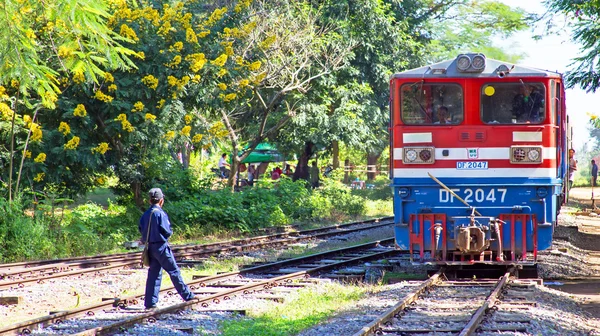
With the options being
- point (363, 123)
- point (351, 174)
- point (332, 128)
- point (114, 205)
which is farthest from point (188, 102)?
point (351, 174)

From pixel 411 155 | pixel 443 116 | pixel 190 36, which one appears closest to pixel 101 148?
pixel 190 36

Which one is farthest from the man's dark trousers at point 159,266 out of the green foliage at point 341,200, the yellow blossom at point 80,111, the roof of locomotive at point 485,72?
the green foliage at point 341,200

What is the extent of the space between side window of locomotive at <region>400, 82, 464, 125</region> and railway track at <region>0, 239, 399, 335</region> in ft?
9.57

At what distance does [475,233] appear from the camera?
1148 centimetres

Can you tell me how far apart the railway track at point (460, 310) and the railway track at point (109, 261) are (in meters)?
5.58

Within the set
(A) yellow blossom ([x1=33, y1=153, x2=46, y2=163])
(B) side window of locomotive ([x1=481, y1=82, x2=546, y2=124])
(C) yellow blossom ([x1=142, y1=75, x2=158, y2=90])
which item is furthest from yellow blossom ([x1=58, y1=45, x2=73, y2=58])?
(B) side window of locomotive ([x1=481, y1=82, x2=546, y2=124])

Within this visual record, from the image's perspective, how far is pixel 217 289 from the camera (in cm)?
1110

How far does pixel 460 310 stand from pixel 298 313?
1.92 metres

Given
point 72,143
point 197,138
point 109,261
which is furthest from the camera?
point 197,138

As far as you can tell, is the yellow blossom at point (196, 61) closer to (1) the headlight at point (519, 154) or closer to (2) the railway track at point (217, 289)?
(2) the railway track at point (217, 289)

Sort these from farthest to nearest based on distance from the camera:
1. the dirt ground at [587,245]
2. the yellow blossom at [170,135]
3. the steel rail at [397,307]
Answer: the yellow blossom at [170,135]
the dirt ground at [587,245]
the steel rail at [397,307]

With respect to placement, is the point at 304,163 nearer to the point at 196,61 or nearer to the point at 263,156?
the point at 263,156

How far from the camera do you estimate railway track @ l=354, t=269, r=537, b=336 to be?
8.02 metres

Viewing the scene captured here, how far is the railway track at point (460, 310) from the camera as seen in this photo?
26.3ft
